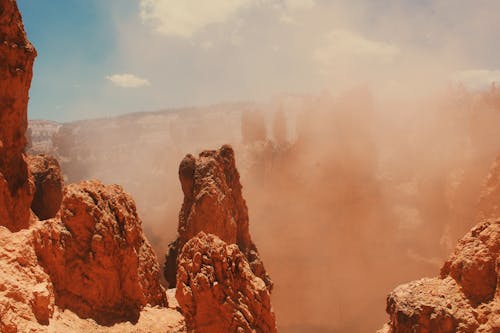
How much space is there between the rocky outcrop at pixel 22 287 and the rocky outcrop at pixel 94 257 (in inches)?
29.1

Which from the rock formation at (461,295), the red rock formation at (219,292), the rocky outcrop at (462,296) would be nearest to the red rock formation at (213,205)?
the red rock formation at (219,292)

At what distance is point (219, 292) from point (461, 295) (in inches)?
177

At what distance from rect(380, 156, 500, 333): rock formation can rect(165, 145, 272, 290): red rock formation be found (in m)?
10.1

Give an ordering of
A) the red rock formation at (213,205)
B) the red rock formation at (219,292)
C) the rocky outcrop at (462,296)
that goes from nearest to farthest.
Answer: the rocky outcrop at (462,296) < the red rock formation at (219,292) < the red rock formation at (213,205)

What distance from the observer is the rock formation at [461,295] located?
312 inches

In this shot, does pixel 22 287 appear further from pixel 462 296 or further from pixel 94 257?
pixel 462 296

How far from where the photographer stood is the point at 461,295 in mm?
8391

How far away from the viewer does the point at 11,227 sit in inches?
472

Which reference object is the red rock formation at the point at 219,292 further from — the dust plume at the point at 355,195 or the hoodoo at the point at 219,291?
the dust plume at the point at 355,195

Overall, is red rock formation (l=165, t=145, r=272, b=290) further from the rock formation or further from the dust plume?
the dust plume

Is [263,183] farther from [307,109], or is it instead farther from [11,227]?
[11,227]

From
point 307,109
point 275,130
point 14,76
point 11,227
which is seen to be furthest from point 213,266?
point 275,130

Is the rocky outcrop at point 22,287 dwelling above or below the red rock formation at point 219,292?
above

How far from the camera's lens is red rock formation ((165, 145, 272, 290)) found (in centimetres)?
1823
